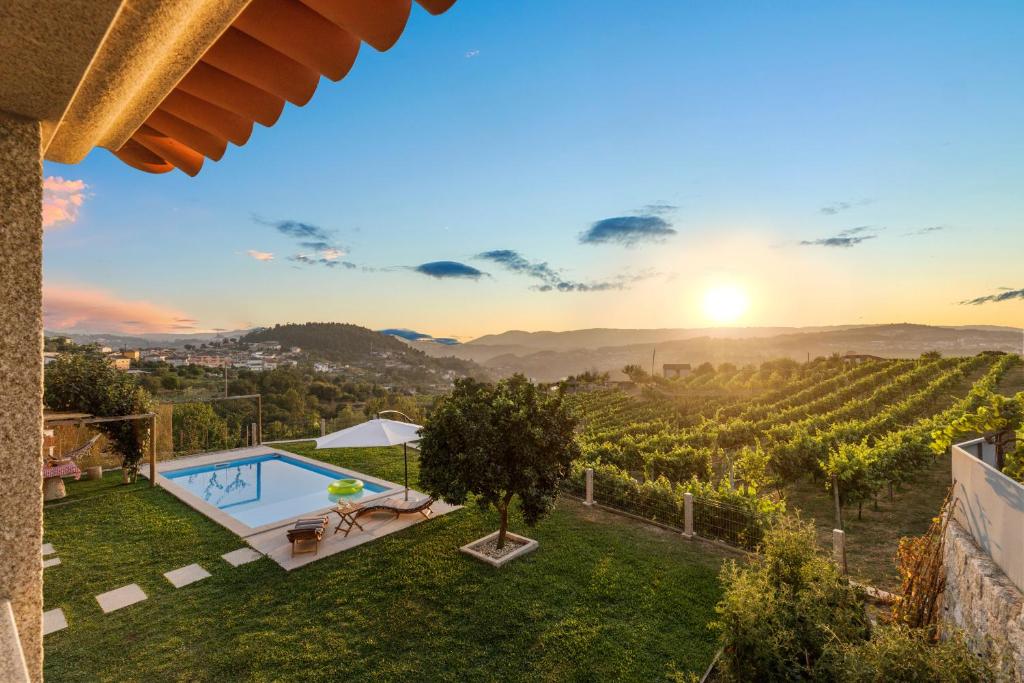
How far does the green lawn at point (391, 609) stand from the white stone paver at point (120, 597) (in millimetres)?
145

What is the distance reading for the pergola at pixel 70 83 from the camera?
954mm

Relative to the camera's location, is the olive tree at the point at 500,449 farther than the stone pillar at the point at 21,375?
Yes

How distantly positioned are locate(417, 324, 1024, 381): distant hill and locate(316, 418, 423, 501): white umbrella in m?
55.1

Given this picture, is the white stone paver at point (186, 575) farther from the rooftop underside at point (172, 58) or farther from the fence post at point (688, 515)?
the fence post at point (688, 515)

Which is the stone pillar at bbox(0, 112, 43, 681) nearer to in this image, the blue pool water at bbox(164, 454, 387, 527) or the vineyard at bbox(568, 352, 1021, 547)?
the vineyard at bbox(568, 352, 1021, 547)

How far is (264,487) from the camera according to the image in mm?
13406

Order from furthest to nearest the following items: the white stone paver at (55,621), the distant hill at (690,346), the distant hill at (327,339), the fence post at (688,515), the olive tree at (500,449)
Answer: the distant hill at (690,346) < the distant hill at (327,339) < the fence post at (688,515) < the olive tree at (500,449) < the white stone paver at (55,621)

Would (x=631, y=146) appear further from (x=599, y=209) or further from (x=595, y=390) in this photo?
(x=595, y=390)

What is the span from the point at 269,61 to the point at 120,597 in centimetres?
876

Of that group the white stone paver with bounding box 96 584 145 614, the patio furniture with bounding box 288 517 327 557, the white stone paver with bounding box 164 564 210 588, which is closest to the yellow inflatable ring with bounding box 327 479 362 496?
the patio furniture with bounding box 288 517 327 557

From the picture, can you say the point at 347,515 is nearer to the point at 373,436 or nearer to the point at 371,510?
the point at 371,510

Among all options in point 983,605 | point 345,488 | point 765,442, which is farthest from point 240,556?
point 765,442

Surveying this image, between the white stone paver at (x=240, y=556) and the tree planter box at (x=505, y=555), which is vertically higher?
the tree planter box at (x=505, y=555)

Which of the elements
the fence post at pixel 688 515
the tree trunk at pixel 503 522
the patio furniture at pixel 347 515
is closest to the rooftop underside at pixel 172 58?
the tree trunk at pixel 503 522
